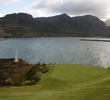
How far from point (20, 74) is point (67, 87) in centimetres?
1297

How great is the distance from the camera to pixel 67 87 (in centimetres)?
2891

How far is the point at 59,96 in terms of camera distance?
74.2 feet

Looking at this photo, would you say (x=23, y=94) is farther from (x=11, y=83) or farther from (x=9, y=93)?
(x=11, y=83)

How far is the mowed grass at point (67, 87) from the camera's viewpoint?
2217 centimetres

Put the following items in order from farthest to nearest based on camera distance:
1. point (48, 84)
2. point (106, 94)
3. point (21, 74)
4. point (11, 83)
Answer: point (21, 74)
point (11, 83)
point (48, 84)
point (106, 94)

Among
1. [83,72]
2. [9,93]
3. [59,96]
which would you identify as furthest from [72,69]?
[59,96]

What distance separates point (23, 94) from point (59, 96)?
4500 millimetres

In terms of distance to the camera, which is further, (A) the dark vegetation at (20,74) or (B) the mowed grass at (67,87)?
(A) the dark vegetation at (20,74)

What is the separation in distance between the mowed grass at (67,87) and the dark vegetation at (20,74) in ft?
3.85

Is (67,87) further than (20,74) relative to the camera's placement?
No

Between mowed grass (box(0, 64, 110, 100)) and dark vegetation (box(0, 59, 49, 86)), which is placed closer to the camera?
mowed grass (box(0, 64, 110, 100))

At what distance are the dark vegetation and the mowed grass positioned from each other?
1174mm

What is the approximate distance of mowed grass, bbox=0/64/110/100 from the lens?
22172 mm

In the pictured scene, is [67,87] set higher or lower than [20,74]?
higher
